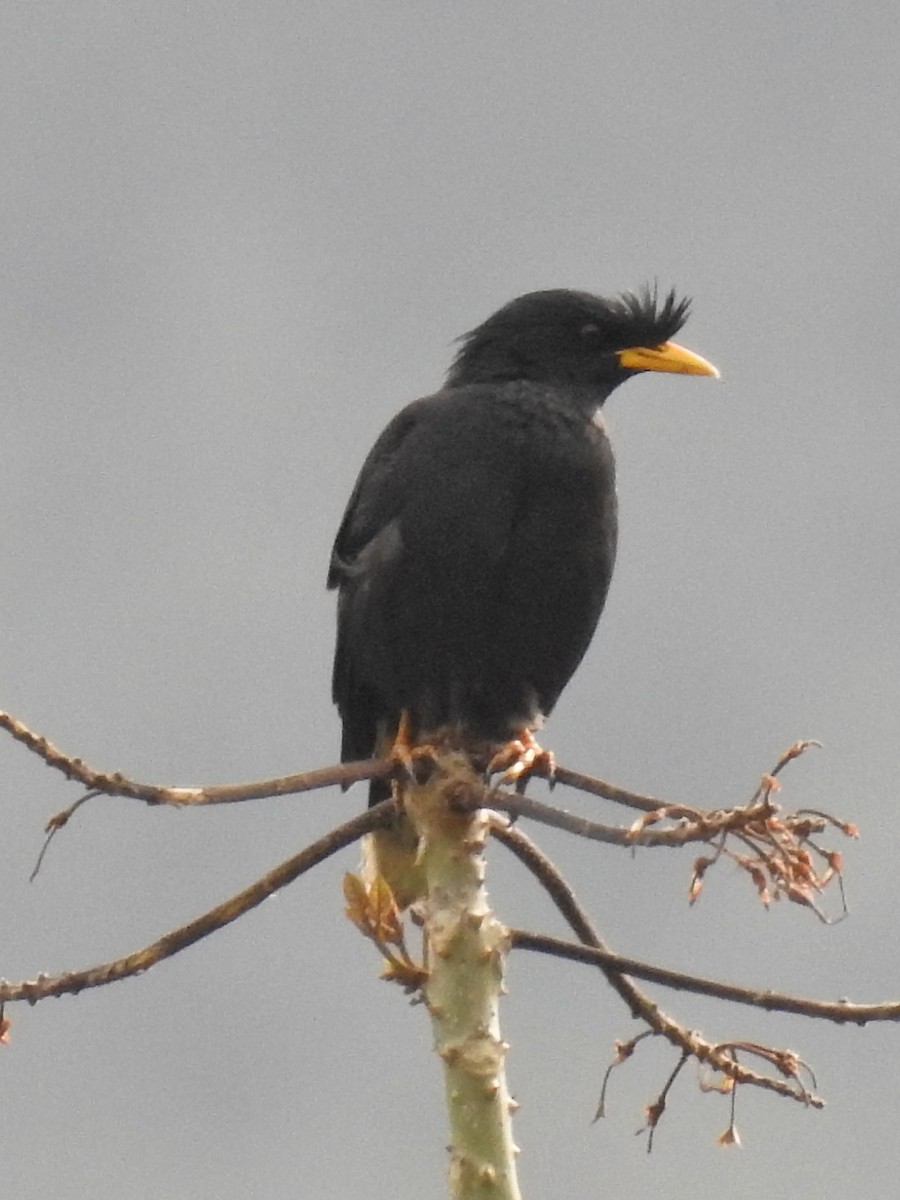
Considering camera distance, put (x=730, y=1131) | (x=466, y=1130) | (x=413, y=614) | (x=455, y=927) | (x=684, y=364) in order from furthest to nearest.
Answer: (x=684, y=364) → (x=413, y=614) → (x=730, y=1131) → (x=455, y=927) → (x=466, y=1130)

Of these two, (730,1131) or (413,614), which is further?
(413,614)

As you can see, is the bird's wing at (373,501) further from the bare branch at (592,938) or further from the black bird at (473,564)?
the bare branch at (592,938)

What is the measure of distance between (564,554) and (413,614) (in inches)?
20.1

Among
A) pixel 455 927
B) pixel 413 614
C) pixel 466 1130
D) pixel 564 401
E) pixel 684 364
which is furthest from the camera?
pixel 684 364

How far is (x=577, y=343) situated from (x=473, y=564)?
1425mm

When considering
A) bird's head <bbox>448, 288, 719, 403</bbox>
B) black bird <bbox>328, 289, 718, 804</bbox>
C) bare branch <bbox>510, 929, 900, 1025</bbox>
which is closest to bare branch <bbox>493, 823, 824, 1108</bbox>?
bare branch <bbox>510, 929, 900, 1025</bbox>

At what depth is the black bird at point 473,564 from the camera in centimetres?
605

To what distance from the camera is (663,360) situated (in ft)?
23.8

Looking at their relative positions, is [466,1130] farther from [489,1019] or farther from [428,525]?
[428,525]

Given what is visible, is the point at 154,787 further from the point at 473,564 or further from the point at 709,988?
the point at 473,564

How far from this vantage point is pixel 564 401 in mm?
6602

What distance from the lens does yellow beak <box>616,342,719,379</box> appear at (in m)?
7.18

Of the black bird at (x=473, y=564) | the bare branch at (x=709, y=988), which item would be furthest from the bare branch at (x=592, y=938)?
the black bird at (x=473, y=564)

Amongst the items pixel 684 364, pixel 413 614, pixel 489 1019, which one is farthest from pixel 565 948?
pixel 684 364
